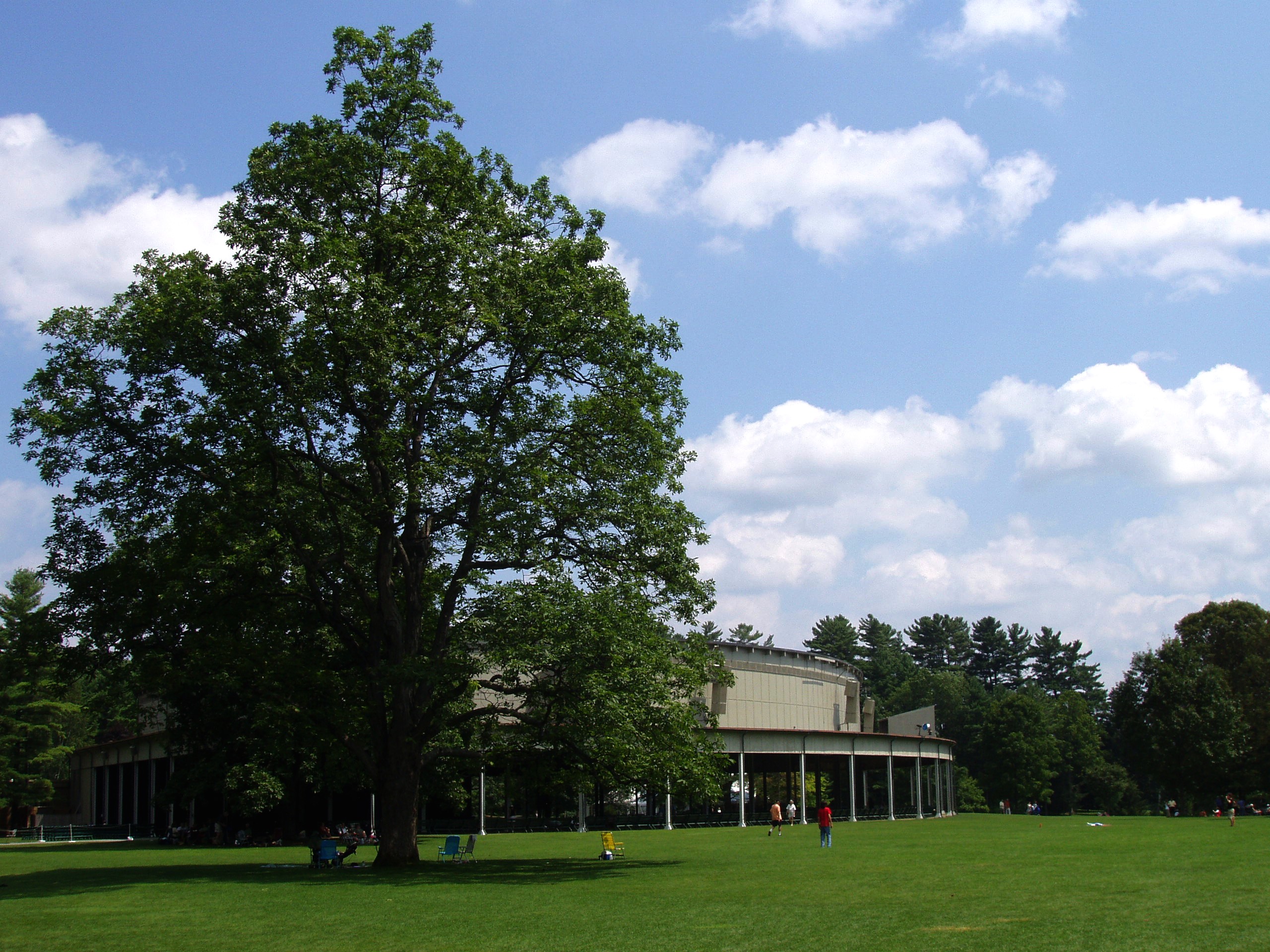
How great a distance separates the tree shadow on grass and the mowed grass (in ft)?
0.44

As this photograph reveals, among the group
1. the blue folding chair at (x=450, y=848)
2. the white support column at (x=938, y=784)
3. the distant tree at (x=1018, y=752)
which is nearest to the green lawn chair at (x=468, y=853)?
the blue folding chair at (x=450, y=848)

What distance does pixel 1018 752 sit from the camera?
90875mm

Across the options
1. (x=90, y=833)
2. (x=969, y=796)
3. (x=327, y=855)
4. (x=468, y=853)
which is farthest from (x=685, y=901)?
(x=969, y=796)

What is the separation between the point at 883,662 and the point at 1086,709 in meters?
33.1

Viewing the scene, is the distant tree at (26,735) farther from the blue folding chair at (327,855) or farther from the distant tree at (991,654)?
the distant tree at (991,654)

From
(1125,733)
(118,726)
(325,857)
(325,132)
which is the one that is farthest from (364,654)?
(118,726)

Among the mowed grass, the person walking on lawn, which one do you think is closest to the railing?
Answer: the mowed grass

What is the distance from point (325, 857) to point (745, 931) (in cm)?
1550

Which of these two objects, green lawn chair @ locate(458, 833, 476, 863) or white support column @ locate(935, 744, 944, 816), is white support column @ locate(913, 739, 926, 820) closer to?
white support column @ locate(935, 744, 944, 816)

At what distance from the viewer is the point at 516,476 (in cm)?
2461

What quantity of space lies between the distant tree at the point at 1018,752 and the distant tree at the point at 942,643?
57.2 metres

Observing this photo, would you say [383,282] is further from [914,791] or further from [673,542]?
[914,791]

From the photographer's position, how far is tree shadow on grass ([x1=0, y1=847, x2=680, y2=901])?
21.8 meters

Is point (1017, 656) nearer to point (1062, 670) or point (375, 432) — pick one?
point (1062, 670)
